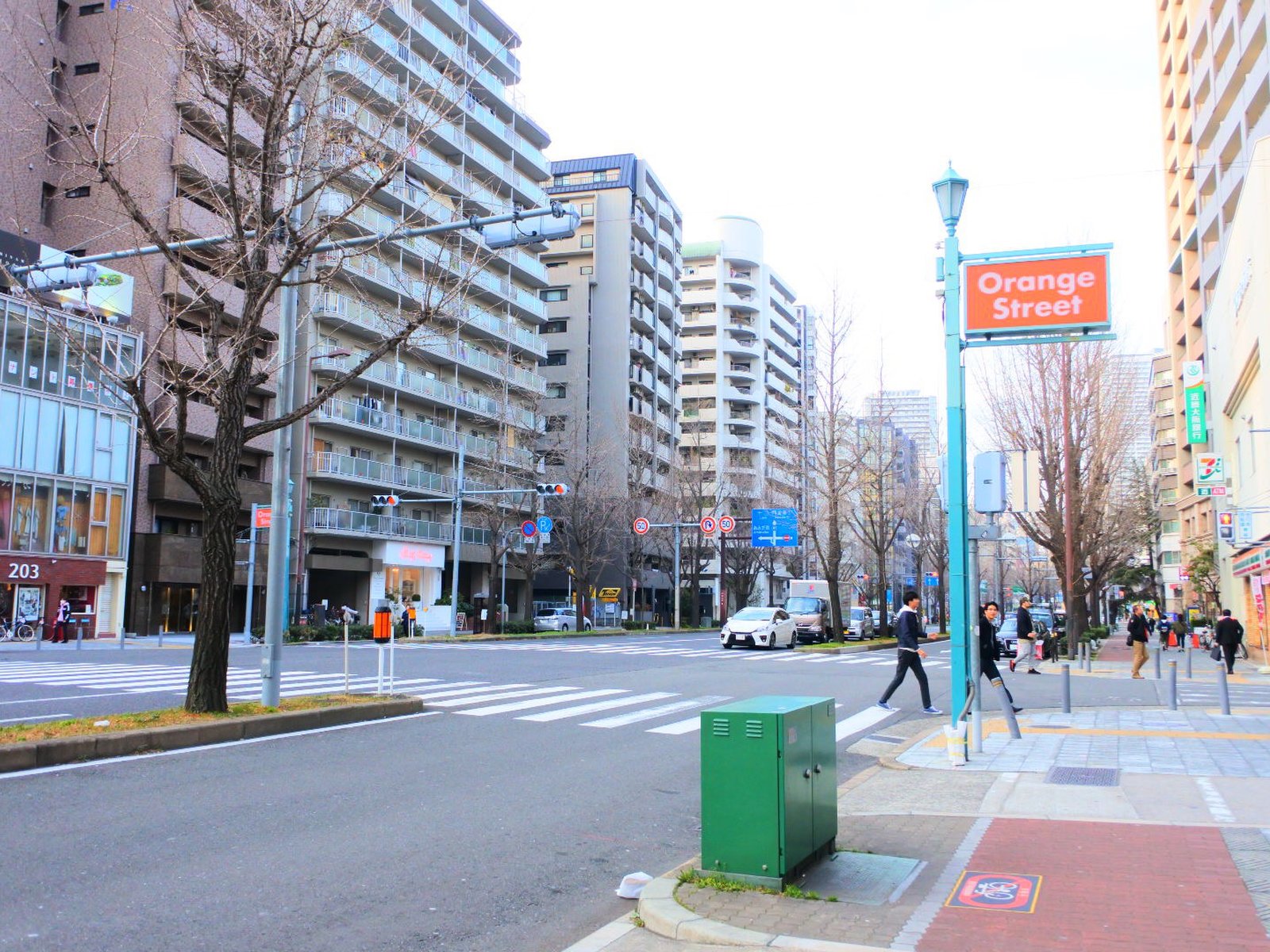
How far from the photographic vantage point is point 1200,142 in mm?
50688

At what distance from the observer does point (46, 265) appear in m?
14.5

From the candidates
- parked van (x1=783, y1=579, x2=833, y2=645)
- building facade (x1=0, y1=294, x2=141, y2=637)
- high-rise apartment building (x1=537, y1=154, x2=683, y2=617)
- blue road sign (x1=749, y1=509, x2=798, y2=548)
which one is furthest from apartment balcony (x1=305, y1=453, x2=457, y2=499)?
parked van (x1=783, y1=579, x2=833, y2=645)

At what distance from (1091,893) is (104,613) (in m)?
41.3

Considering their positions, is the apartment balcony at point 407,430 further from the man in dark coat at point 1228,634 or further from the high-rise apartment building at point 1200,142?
the high-rise apartment building at point 1200,142

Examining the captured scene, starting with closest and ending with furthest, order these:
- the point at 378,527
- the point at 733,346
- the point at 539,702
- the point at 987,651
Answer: the point at 987,651 < the point at 539,702 < the point at 378,527 < the point at 733,346

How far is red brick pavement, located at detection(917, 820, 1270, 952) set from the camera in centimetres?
461

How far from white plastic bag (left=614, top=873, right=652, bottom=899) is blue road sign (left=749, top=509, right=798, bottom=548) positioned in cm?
4042

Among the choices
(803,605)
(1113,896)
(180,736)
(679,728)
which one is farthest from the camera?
(803,605)

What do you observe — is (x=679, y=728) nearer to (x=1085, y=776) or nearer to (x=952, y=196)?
(x=1085, y=776)

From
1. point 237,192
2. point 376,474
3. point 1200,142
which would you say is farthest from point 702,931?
point 1200,142

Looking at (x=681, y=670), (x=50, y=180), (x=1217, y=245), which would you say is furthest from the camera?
(x=1217, y=245)

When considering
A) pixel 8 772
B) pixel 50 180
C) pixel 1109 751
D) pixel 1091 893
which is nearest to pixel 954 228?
pixel 1109 751

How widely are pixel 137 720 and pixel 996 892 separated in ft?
30.0

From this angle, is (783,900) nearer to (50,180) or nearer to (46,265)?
(46,265)
